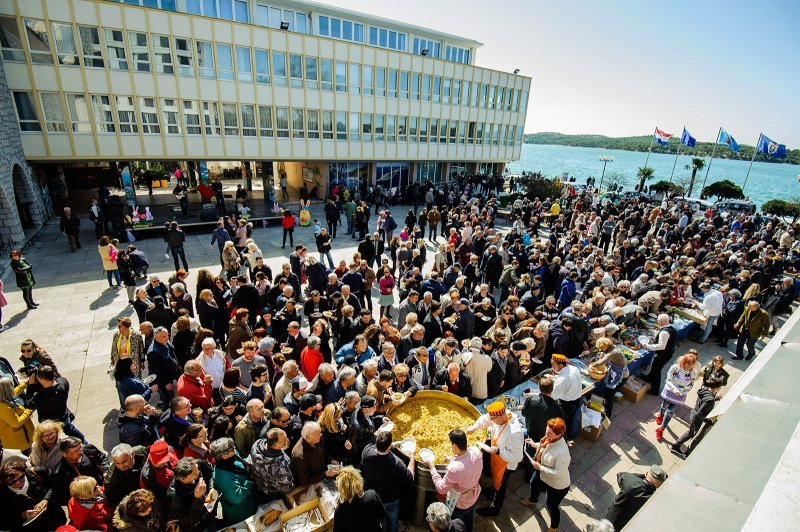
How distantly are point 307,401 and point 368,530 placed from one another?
1573 mm

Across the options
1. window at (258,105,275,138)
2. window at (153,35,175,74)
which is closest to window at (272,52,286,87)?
window at (258,105,275,138)

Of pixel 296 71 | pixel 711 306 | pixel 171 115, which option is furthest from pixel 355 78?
pixel 711 306

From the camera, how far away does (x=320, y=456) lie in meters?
4.35

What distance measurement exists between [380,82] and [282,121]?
7.10 m

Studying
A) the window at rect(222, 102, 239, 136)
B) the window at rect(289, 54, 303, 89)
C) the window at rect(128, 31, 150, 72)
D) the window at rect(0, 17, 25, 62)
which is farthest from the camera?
the window at rect(289, 54, 303, 89)

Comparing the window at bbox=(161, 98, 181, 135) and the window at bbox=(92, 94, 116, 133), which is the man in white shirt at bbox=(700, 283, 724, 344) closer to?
the window at bbox=(161, 98, 181, 135)

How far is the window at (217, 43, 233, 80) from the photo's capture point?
19.8 metres

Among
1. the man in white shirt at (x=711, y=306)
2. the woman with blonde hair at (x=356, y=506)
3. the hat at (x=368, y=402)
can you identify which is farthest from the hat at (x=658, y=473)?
the man in white shirt at (x=711, y=306)

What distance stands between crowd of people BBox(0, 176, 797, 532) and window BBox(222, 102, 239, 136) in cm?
1269

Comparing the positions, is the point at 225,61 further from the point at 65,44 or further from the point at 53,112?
the point at 53,112

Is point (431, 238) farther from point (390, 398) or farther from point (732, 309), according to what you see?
point (390, 398)

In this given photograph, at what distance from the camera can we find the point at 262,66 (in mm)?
21094

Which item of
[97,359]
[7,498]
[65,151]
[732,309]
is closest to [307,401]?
[7,498]

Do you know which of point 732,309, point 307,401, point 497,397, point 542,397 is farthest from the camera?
point 732,309
